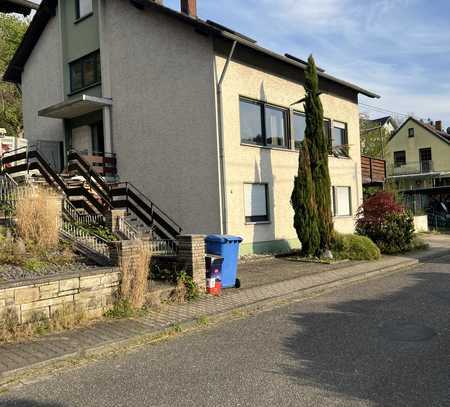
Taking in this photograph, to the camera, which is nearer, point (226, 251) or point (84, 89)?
point (226, 251)

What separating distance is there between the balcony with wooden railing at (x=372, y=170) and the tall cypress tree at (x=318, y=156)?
7811 mm

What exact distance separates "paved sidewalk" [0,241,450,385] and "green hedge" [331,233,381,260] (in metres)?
2.19

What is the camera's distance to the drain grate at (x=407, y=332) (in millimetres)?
6093

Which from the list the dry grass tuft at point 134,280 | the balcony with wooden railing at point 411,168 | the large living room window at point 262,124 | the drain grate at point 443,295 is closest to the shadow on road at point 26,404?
the dry grass tuft at point 134,280

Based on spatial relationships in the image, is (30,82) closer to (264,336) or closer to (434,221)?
(264,336)

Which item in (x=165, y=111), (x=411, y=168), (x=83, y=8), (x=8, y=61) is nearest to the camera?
(x=165, y=111)

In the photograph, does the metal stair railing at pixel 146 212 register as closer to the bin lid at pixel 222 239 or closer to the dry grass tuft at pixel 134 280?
the bin lid at pixel 222 239

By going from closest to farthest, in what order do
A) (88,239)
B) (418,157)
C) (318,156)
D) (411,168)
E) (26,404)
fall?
(26,404), (88,239), (318,156), (418,157), (411,168)

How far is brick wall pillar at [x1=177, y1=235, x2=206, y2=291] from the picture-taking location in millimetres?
8688

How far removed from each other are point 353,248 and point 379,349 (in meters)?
8.95

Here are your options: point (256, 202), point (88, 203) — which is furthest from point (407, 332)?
point (256, 202)

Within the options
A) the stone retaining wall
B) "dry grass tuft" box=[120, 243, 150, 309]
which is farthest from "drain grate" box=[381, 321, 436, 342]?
the stone retaining wall

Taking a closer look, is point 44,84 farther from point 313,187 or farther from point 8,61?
point 8,61

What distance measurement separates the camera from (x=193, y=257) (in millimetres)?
8680
